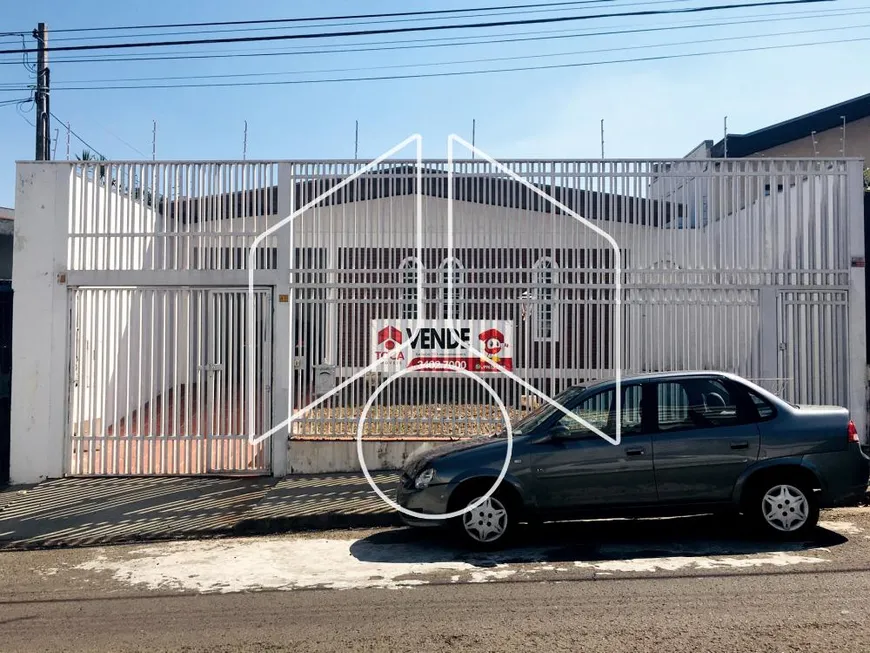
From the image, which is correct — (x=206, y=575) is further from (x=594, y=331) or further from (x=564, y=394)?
(x=594, y=331)

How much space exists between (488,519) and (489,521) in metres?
0.02

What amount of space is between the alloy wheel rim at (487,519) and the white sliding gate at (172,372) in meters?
4.29

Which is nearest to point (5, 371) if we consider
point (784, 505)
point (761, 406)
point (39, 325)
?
point (39, 325)

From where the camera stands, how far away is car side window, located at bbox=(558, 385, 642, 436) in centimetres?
661

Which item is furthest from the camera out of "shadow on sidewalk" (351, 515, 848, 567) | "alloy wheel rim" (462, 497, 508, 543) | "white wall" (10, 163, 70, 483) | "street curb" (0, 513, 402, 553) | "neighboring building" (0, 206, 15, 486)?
"neighboring building" (0, 206, 15, 486)

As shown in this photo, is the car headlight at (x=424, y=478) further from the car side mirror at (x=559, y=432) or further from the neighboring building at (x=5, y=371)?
the neighboring building at (x=5, y=371)

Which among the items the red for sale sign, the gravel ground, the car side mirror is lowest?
the gravel ground

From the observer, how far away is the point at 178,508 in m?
8.52

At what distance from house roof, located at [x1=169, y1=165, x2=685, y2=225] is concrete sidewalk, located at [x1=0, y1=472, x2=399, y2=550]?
3.66m

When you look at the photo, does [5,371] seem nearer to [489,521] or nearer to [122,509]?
[122,509]

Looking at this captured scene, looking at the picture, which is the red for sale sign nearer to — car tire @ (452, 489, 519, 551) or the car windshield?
the car windshield

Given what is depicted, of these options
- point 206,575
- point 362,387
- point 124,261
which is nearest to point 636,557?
point 206,575

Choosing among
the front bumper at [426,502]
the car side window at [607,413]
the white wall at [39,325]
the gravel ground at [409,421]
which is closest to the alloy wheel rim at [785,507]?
the car side window at [607,413]

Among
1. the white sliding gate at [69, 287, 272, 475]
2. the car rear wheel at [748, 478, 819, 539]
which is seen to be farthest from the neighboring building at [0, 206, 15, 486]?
the car rear wheel at [748, 478, 819, 539]
